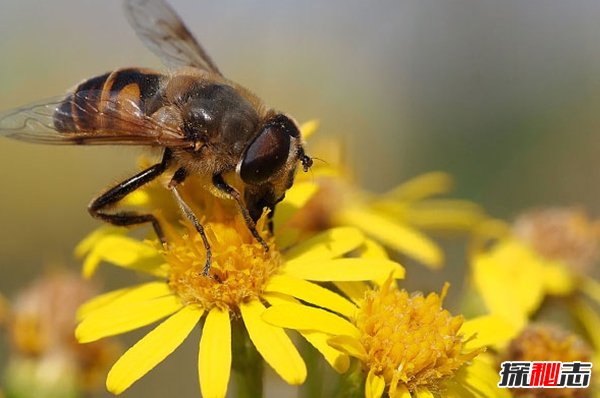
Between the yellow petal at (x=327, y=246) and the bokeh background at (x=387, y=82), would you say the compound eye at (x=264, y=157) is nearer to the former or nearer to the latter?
the yellow petal at (x=327, y=246)

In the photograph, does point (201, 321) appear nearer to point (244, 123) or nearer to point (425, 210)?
point (244, 123)

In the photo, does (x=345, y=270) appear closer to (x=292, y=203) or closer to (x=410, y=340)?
(x=410, y=340)

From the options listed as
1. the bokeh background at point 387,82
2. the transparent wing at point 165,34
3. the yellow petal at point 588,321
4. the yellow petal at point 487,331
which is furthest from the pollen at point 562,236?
the bokeh background at point 387,82

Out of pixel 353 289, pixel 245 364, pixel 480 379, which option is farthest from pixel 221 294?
pixel 480 379

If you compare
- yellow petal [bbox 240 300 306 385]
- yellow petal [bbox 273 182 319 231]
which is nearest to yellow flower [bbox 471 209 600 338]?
yellow petal [bbox 273 182 319 231]

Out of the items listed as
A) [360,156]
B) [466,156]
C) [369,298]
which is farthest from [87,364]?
[360,156]

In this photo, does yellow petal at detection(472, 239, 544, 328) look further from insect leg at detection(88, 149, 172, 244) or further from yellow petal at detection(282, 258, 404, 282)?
insect leg at detection(88, 149, 172, 244)
